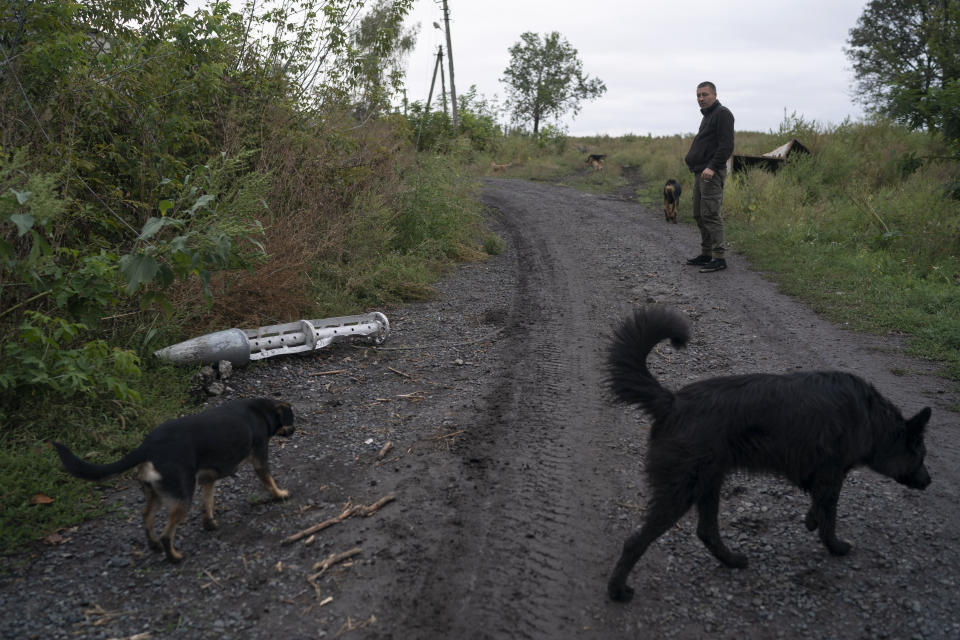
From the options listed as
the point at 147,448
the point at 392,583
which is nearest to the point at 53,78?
the point at 147,448

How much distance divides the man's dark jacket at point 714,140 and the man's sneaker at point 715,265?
4.29 feet

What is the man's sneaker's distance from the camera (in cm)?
895

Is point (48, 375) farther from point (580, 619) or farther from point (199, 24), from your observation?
point (199, 24)

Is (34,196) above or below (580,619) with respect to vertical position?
above

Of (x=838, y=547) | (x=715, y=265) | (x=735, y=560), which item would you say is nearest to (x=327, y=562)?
(x=735, y=560)

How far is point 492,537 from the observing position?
10.4ft

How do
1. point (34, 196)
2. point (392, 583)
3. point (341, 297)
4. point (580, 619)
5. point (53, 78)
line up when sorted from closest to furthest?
point (580, 619) < point (392, 583) < point (34, 196) < point (53, 78) < point (341, 297)

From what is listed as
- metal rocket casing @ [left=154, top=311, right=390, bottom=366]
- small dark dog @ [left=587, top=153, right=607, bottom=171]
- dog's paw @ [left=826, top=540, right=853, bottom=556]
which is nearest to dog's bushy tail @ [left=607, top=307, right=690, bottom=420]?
dog's paw @ [left=826, top=540, right=853, bottom=556]

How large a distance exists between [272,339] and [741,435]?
412 cm

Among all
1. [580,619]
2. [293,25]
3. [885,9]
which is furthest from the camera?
[885,9]

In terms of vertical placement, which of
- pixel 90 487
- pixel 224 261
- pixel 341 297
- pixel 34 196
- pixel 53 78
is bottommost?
pixel 90 487

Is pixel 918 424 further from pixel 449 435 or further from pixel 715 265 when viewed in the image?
pixel 715 265

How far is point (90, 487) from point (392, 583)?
209 centimetres

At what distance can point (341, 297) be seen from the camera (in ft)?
23.3
